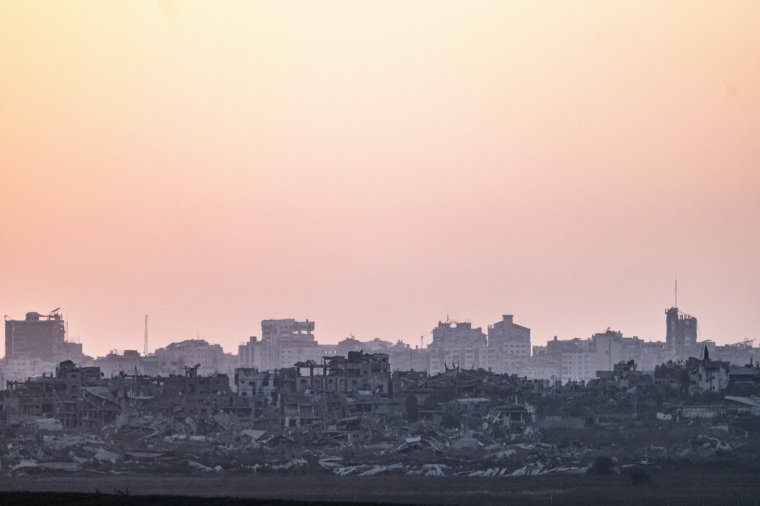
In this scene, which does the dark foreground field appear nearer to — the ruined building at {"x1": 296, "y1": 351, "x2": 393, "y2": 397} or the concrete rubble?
the concrete rubble

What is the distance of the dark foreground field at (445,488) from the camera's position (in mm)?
74312

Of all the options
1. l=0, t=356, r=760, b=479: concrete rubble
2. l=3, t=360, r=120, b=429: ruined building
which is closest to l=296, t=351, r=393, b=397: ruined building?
l=0, t=356, r=760, b=479: concrete rubble

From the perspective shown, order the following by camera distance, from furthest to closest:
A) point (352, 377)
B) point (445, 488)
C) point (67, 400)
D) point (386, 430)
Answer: point (352, 377), point (67, 400), point (386, 430), point (445, 488)

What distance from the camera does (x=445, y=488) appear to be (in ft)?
259

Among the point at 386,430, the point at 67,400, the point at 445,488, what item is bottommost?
the point at 445,488

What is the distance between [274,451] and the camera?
298ft

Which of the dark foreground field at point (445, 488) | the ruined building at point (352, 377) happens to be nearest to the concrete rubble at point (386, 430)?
the ruined building at point (352, 377)

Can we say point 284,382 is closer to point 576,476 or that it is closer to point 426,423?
point 426,423

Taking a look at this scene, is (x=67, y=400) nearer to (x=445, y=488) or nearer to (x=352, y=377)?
(x=352, y=377)

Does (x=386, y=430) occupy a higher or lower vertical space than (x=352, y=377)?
lower

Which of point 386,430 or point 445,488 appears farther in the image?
point 386,430

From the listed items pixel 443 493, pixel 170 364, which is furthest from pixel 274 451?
pixel 170 364

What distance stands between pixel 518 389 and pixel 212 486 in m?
35.2

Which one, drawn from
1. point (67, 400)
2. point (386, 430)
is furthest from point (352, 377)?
point (67, 400)
